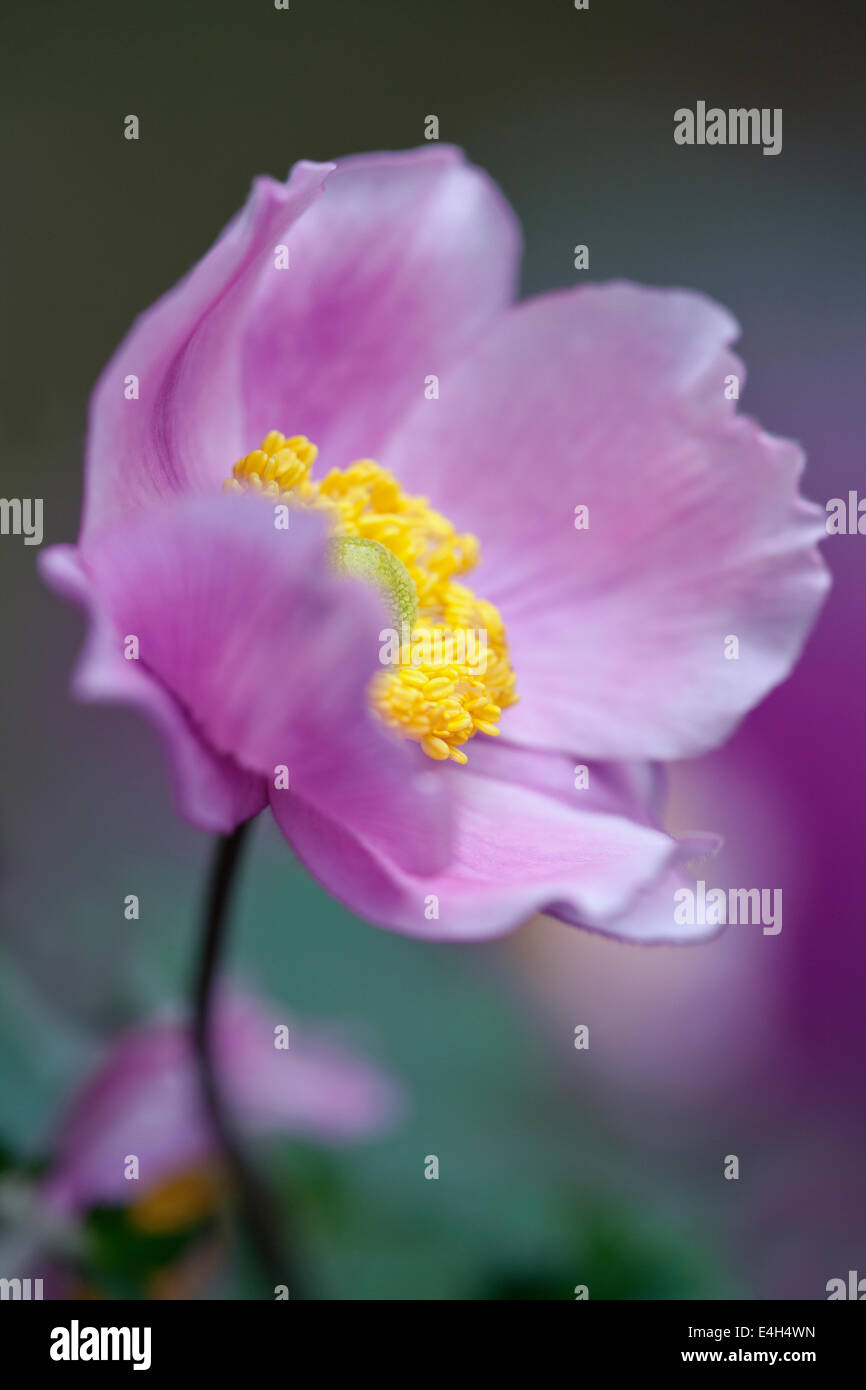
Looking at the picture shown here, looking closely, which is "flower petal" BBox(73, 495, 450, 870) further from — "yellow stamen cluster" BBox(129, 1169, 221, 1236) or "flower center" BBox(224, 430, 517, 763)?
"yellow stamen cluster" BBox(129, 1169, 221, 1236)

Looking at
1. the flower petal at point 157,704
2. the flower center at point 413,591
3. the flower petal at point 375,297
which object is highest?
the flower petal at point 375,297

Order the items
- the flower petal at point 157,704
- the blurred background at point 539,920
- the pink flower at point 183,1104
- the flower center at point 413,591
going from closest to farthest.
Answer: the flower petal at point 157,704, the flower center at point 413,591, the pink flower at point 183,1104, the blurred background at point 539,920

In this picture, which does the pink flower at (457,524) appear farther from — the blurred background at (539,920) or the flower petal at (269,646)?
the blurred background at (539,920)

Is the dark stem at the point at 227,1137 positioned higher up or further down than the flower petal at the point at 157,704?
further down

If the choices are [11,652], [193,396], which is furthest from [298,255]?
[11,652]

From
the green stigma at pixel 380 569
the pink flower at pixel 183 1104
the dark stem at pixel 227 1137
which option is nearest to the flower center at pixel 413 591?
the green stigma at pixel 380 569

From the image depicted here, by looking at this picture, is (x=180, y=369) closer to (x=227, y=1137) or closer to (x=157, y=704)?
(x=157, y=704)

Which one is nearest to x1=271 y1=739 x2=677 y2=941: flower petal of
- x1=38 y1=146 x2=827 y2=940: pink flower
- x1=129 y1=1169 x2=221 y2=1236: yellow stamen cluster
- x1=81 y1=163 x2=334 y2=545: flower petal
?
x1=38 y1=146 x2=827 y2=940: pink flower

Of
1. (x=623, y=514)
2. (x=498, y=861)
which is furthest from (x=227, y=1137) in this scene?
(x=623, y=514)
